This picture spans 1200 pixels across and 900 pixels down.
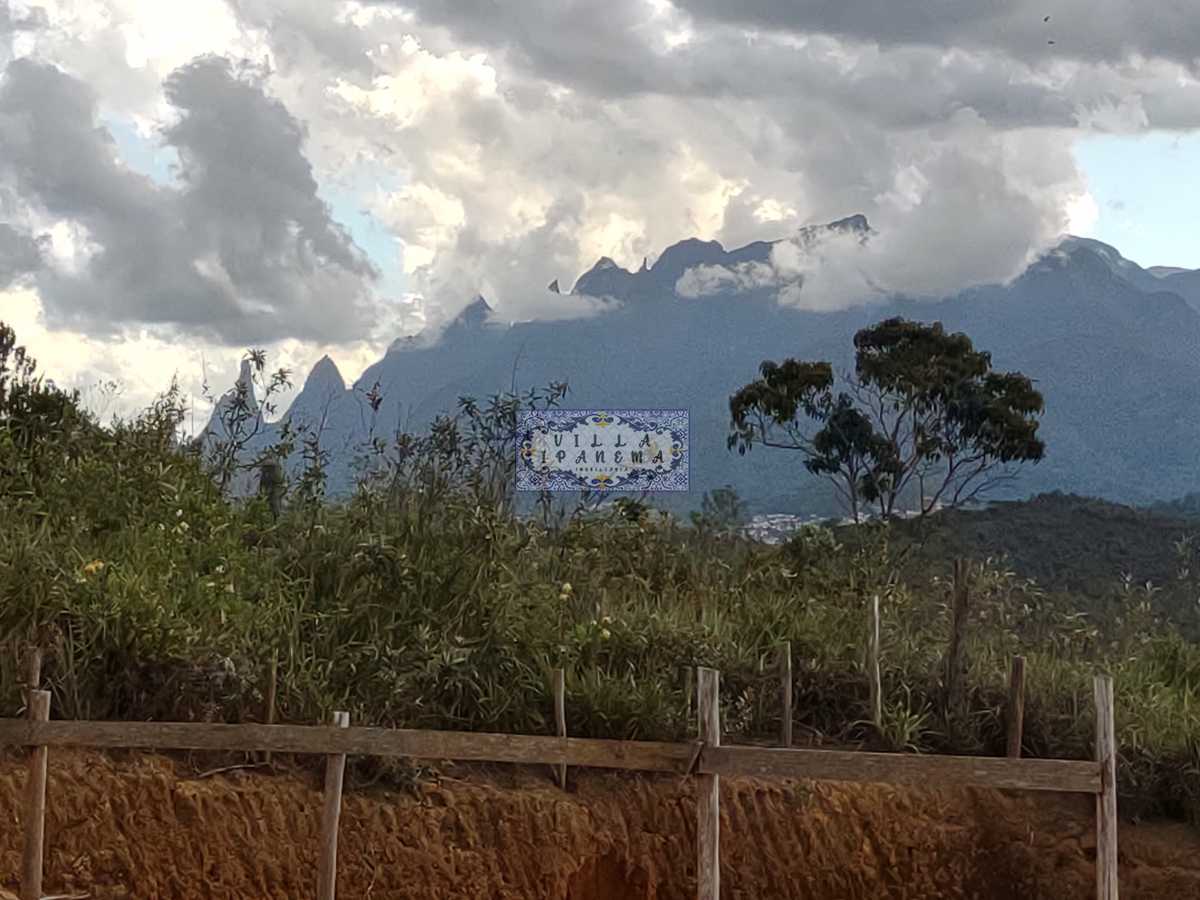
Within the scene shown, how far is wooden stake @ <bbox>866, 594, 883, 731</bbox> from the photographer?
9219 mm

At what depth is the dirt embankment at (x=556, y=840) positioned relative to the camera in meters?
7.96

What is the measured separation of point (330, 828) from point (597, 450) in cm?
447

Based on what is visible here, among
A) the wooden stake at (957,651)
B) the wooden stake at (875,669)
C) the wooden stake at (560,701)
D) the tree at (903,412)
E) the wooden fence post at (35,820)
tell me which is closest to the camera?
the wooden fence post at (35,820)

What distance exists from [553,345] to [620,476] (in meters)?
62.8

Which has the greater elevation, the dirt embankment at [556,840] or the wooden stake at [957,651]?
the wooden stake at [957,651]

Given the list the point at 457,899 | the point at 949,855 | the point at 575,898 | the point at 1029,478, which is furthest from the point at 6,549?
the point at 1029,478

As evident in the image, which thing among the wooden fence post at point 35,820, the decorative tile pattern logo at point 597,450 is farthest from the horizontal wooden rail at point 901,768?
the decorative tile pattern logo at point 597,450

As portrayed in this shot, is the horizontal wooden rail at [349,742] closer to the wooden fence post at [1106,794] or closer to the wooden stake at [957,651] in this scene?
A: the wooden fence post at [1106,794]

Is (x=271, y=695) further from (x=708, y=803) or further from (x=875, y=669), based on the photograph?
(x=875, y=669)

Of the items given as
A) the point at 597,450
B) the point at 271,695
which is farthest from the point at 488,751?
the point at 597,450

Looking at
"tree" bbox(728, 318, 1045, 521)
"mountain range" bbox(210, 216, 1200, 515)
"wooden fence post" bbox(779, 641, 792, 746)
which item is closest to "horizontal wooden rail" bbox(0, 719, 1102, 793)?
"wooden fence post" bbox(779, 641, 792, 746)

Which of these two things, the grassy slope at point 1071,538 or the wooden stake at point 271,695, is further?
the grassy slope at point 1071,538

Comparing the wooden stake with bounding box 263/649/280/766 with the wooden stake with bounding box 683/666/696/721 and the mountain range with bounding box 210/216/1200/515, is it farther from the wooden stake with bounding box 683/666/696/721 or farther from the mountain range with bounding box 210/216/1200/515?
the mountain range with bounding box 210/216/1200/515

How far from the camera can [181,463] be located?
1061 cm
